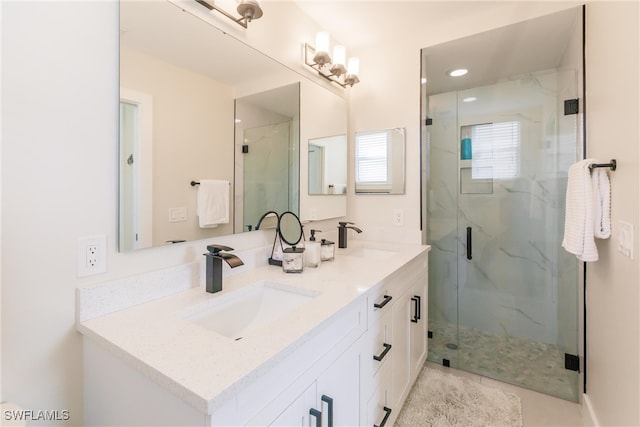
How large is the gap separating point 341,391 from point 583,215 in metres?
1.32

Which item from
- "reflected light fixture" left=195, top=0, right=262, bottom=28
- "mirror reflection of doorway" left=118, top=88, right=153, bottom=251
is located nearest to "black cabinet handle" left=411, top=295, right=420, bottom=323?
"mirror reflection of doorway" left=118, top=88, right=153, bottom=251

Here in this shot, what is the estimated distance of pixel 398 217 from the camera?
2.24m

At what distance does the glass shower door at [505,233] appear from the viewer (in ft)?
7.22

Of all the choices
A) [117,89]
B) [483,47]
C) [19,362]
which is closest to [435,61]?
[483,47]

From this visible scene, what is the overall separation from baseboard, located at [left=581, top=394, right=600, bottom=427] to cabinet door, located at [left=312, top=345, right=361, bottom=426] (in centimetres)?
133

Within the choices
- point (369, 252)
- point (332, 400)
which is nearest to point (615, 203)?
point (369, 252)

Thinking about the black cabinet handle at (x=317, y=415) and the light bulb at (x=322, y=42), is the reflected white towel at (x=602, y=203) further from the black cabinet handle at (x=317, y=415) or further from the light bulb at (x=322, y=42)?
the light bulb at (x=322, y=42)

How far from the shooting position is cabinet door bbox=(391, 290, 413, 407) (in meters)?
1.56

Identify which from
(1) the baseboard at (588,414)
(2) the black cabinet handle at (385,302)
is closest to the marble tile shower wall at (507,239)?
(1) the baseboard at (588,414)

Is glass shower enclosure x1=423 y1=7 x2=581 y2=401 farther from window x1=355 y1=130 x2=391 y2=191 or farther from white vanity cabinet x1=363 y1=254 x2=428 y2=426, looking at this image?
white vanity cabinet x1=363 y1=254 x2=428 y2=426

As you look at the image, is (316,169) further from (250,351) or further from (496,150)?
(496,150)

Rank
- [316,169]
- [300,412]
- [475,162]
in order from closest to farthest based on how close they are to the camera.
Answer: [300,412] < [316,169] < [475,162]

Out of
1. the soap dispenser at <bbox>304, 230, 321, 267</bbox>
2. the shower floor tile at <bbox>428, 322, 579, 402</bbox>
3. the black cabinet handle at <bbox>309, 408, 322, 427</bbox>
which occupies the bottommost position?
the shower floor tile at <bbox>428, 322, 579, 402</bbox>

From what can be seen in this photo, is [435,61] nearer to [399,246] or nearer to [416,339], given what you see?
[399,246]
